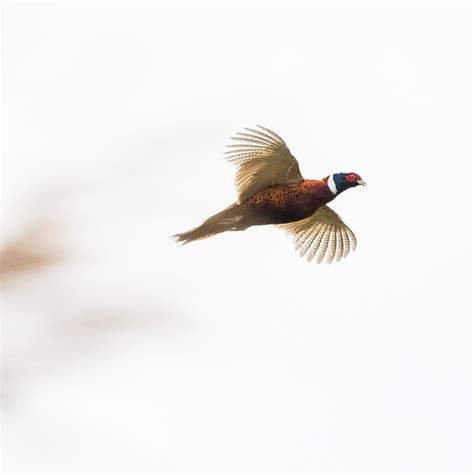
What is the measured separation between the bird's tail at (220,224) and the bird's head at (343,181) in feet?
2.17

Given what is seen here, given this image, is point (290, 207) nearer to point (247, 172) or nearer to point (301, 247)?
point (247, 172)

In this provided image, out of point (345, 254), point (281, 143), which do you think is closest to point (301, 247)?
point (345, 254)

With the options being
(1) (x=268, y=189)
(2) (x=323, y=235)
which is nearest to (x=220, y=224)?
(1) (x=268, y=189)

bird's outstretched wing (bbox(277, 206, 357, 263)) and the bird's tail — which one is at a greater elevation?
bird's outstretched wing (bbox(277, 206, 357, 263))

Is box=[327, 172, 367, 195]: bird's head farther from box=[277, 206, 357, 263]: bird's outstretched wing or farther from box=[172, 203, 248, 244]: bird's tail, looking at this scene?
box=[277, 206, 357, 263]: bird's outstretched wing

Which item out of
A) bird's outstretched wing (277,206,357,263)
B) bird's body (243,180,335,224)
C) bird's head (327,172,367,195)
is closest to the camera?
bird's head (327,172,367,195)

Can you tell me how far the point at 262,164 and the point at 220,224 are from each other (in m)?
0.68

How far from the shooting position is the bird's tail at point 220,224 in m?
6.90

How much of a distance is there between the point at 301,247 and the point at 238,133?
4.12ft

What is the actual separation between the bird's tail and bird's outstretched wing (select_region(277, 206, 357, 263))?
1353 millimetres

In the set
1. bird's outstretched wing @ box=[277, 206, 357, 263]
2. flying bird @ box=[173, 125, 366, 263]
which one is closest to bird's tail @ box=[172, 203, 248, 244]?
flying bird @ box=[173, 125, 366, 263]

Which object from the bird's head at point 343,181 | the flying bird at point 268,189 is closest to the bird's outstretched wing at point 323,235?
the flying bird at point 268,189

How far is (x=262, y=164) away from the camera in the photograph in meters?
7.39

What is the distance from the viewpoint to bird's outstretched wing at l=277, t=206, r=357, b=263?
830cm
